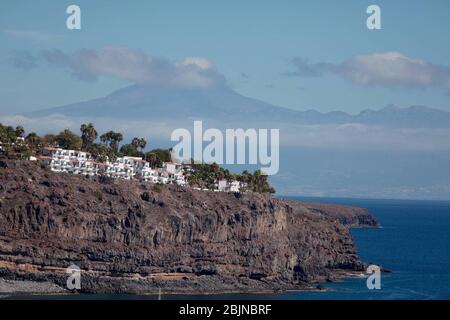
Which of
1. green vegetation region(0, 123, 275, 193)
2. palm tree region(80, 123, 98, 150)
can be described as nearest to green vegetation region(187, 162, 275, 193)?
green vegetation region(0, 123, 275, 193)

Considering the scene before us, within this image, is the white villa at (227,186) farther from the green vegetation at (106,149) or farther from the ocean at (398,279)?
the ocean at (398,279)

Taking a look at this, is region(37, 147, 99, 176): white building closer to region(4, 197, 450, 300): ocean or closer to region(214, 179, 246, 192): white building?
region(214, 179, 246, 192): white building

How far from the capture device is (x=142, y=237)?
10962 centimetres

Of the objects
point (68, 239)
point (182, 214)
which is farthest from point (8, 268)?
point (182, 214)

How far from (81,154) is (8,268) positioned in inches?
1411

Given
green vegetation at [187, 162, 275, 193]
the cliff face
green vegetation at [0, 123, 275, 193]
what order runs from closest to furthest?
the cliff face < green vegetation at [0, 123, 275, 193] < green vegetation at [187, 162, 275, 193]

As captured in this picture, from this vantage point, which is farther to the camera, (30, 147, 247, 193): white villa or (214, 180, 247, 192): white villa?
(214, 180, 247, 192): white villa

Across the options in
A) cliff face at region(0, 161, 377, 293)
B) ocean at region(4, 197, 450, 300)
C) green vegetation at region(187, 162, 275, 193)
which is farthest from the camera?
green vegetation at region(187, 162, 275, 193)

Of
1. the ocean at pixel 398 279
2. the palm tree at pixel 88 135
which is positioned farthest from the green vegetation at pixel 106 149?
the ocean at pixel 398 279

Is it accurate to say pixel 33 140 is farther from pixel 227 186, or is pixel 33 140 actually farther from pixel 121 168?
pixel 227 186

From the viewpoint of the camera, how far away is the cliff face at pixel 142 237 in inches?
4040

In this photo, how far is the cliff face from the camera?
337 ft
